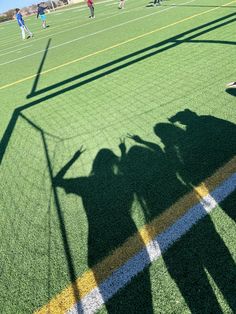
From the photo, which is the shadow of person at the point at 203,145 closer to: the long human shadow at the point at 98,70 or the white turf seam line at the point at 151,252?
the white turf seam line at the point at 151,252

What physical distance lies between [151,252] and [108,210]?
2.93 feet

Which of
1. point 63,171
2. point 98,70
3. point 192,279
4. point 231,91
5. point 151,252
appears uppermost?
point 98,70

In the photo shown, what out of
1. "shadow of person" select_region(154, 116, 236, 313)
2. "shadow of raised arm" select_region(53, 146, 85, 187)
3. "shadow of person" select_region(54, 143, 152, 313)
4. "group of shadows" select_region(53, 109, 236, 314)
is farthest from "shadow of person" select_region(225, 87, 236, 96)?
"shadow of raised arm" select_region(53, 146, 85, 187)

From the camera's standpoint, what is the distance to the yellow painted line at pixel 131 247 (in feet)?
9.41

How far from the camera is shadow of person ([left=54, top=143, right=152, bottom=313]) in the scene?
277cm

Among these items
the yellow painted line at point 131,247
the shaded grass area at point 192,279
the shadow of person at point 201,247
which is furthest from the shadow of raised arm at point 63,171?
the shaded grass area at point 192,279

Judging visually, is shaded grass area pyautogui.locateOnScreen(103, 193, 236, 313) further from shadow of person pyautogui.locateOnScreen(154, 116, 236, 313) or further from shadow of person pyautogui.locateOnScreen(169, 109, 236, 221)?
shadow of person pyautogui.locateOnScreen(169, 109, 236, 221)

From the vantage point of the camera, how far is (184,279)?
2824 mm

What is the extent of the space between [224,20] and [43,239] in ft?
36.7

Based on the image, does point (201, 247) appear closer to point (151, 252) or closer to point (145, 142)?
point (151, 252)

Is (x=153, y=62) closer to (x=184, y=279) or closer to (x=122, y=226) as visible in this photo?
(x=122, y=226)

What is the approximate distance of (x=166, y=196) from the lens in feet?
12.4

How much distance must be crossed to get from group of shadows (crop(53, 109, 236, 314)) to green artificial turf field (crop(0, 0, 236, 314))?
0.01m

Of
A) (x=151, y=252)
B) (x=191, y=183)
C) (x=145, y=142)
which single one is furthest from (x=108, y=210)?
(x=145, y=142)
